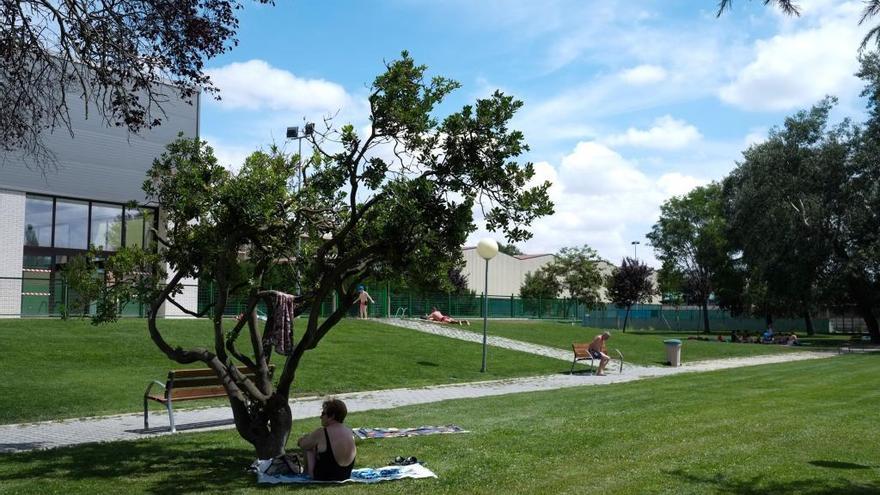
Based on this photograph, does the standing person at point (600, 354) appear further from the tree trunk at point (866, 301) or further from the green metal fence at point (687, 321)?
the green metal fence at point (687, 321)

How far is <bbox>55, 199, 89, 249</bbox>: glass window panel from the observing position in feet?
86.3

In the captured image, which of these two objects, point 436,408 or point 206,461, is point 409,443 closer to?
point 206,461

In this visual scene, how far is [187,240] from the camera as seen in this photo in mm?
8523

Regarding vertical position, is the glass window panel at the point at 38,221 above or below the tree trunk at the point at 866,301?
above

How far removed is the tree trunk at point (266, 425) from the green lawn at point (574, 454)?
1.05 ft

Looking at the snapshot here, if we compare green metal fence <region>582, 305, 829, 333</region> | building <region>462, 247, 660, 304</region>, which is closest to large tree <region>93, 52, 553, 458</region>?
green metal fence <region>582, 305, 829, 333</region>

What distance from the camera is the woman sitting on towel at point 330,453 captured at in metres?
7.27

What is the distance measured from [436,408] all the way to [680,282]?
68.0 m

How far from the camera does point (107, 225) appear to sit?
89.5ft

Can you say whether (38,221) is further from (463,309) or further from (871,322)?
(871,322)

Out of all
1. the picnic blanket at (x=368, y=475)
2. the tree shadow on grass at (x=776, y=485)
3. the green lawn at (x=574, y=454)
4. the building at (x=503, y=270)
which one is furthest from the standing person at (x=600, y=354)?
the building at (x=503, y=270)

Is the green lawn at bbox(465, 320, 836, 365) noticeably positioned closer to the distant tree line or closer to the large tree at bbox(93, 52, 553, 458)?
the distant tree line

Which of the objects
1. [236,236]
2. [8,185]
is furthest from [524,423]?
[8,185]

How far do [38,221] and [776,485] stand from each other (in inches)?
983
